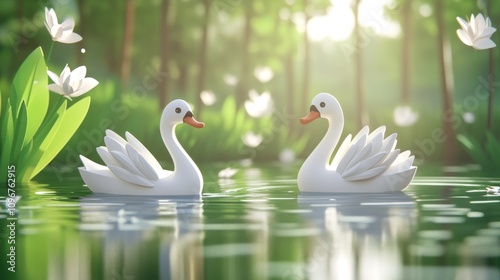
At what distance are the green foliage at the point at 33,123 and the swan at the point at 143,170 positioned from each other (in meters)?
1.38

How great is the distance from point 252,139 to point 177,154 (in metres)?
6.29

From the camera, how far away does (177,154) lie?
8.92 m

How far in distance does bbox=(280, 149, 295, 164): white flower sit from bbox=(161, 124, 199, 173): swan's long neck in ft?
22.7

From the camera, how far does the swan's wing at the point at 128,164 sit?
8719mm

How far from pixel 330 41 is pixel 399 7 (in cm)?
770

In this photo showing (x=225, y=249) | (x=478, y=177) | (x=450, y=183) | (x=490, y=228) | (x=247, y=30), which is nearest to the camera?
(x=225, y=249)

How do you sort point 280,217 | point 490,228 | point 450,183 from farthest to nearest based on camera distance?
point 450,183
point 280,217
point 490,228

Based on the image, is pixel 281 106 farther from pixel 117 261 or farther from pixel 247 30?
pixel 117 261

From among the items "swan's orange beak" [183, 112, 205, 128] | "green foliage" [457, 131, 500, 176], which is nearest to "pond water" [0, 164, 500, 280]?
"swan's orange beak" [183, 112, 205, 128]

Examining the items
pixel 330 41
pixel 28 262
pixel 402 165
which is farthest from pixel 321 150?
pixel 330 41

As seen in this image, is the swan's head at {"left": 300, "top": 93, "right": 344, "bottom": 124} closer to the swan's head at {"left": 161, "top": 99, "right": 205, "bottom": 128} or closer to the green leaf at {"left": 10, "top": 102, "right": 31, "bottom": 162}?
the swan's head at {"left": 161, "top": 99, "right": 205, "bottom": 128}

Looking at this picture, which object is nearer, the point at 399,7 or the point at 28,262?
the point at 28,262

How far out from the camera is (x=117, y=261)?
538 centimetres

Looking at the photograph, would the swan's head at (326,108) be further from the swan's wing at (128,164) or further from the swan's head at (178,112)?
the swan's wing at (128,164)
